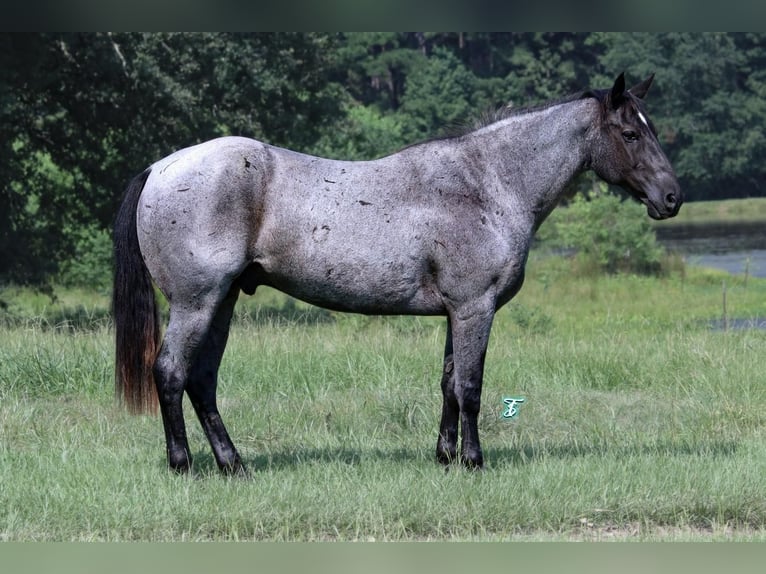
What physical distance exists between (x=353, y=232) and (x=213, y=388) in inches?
50.2

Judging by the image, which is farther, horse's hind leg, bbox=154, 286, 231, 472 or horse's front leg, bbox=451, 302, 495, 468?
horse's front leg, bbox=451, 302, 495, 468

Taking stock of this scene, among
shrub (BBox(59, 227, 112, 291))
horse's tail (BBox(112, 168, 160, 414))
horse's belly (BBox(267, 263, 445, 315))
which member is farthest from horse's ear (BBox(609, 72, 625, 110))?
shrub (BBox(59, 227, 112, 291))

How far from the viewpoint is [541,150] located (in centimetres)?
670

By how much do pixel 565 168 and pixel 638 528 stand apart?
7.35 ft

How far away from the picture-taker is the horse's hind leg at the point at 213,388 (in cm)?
646

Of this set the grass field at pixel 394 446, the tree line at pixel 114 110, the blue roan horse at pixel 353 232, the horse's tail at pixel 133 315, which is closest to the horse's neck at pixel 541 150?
the blue roan horse at pixel 353 232

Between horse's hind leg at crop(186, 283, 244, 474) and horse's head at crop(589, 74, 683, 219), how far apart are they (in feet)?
7.91

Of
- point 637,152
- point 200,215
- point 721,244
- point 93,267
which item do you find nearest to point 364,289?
point 200,215

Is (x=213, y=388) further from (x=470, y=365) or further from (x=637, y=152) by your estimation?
(x=637, y=152)

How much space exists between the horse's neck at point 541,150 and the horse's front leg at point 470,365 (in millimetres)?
751

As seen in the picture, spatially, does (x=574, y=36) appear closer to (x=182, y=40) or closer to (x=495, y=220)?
(x=182, y=40)

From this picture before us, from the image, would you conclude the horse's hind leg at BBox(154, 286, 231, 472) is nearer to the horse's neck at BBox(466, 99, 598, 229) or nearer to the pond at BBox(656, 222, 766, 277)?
the horse's neck at BBox(466, 99, 598, 229)

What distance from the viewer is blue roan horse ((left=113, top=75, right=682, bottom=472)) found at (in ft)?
20.5

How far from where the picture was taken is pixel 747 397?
835 cm
